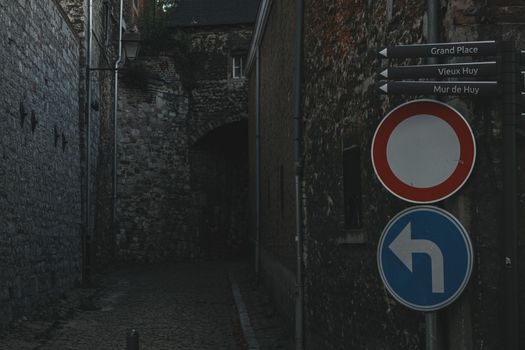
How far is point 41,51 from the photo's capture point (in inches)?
457

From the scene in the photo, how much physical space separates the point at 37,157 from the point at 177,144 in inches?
458

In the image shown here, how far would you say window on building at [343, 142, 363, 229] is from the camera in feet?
19.3

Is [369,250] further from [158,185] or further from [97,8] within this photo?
[158,185]

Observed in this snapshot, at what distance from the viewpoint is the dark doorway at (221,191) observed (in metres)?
23.4

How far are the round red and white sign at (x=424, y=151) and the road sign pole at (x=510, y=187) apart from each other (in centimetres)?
29

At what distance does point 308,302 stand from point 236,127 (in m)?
16.3

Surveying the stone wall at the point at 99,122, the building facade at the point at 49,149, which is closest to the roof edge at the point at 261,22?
the stone wall at the point at 99,122

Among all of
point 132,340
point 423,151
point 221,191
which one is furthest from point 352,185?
point 221,191

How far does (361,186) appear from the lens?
5.75m

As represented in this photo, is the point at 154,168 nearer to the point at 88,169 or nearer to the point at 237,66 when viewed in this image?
the point at 237,66

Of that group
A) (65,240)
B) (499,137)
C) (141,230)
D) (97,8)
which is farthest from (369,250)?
(141,230)

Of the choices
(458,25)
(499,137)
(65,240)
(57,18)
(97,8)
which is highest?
(97,8)

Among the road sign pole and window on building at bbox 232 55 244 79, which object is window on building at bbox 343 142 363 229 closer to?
the road sign pole

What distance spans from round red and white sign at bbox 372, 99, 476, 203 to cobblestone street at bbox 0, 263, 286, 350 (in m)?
5.39
